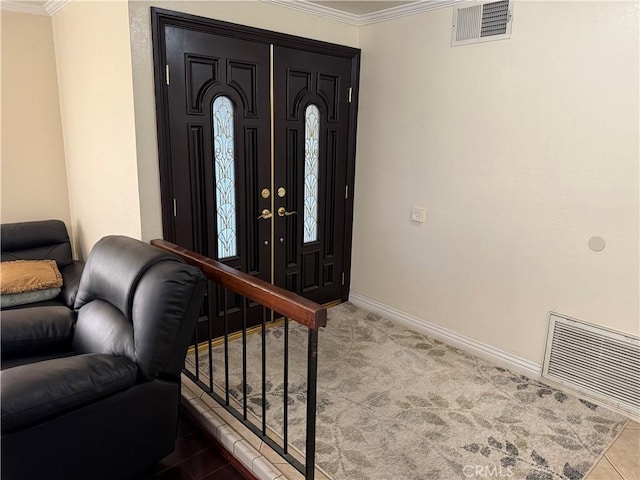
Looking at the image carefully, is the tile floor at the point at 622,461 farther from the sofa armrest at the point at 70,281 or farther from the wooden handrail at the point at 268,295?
the sofa armrest at the point at 70,281

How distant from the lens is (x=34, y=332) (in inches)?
82.0

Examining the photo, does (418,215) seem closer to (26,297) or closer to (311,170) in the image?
(311,170)

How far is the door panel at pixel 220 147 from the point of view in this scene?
8.77 ft

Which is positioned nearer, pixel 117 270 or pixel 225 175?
pixel 117 270

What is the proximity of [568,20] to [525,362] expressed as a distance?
2047 mm

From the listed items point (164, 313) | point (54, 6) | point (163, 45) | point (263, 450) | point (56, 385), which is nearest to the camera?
point (56, 385)

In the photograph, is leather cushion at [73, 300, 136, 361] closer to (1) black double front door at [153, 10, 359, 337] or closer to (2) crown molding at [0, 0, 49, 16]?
→ (1) black double front door at [153, 10, 359, 337]

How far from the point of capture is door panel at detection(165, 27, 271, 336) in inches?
105

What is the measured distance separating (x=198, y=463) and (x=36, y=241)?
7.08ft

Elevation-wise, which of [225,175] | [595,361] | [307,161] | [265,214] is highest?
[307,161]

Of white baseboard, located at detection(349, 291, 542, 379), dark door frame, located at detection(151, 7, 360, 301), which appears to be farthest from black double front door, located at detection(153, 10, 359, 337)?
white baseboard, located at detection(349, 291, 542, 379)

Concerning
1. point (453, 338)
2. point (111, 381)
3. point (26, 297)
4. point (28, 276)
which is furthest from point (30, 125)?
point (453, 338)

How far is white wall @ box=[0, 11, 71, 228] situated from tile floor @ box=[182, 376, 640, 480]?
Result: 86.5 inches

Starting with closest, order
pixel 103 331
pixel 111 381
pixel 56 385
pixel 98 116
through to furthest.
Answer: pixel 56 385 < pixel 111 381 < pixel 103 331 < pixel 98 116
